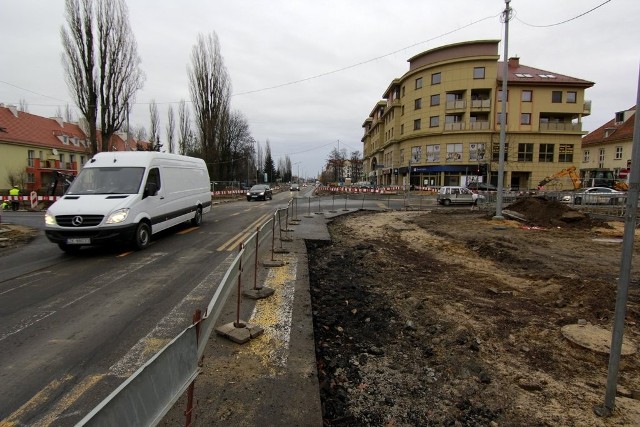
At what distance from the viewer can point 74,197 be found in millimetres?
8688

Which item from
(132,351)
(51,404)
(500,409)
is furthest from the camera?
(132,351)

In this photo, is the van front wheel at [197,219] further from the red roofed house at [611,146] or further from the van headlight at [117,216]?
the red roofed house at [611,146]

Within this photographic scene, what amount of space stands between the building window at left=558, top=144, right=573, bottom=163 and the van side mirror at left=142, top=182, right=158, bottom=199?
54316 millimetres

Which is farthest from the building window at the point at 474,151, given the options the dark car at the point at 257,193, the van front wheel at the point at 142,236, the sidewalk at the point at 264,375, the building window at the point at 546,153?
the sidewalk at the point at 264,375

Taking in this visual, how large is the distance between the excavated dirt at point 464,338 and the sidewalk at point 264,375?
22 cm

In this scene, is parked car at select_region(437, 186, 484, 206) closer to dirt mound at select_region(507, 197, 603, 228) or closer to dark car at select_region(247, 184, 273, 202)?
dirt mound at select_region(507, 197, 603, 228)

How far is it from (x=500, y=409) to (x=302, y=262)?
5224 mm

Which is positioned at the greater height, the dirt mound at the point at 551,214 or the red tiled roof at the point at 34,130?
the red tiled roof at the point at 34,130

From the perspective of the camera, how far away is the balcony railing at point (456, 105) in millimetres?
50031

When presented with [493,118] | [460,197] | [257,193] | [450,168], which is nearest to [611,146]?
[493,118]

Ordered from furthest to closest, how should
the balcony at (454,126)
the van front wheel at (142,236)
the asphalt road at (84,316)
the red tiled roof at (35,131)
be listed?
the balcony at (454,126) → the red tiled roof at (35,131) → the van front wheel at (142,236) → the asphalt road at (84,316)

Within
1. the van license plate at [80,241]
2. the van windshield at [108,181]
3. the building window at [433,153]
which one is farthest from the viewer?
the building window at [433,153]

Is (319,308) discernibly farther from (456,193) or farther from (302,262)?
(456,193)

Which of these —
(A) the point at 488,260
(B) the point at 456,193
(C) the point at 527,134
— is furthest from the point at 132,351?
(C) the point at 527,134
